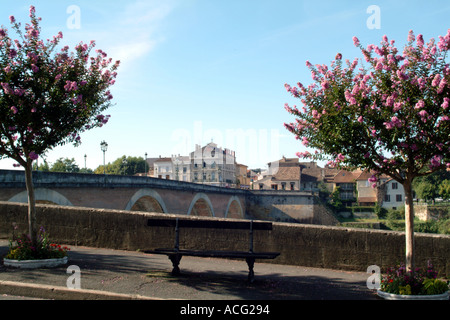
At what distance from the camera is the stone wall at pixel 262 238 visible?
8.91m

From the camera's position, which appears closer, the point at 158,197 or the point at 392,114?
the point at 392,114

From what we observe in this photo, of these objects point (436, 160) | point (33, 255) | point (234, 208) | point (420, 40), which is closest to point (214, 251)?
point (33, 255)

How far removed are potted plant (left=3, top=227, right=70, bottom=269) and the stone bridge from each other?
1135 cm

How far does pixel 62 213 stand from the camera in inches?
451

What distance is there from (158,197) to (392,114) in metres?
27.1

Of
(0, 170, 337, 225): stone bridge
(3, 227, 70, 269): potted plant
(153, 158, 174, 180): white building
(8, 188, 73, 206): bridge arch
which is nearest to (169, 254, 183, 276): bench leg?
(3, 227, 70, 269): potted plant

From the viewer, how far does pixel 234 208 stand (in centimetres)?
5938

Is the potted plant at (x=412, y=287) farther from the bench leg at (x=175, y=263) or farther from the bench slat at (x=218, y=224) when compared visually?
the bench leg at (x=175, y=263)

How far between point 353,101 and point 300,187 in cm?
8336

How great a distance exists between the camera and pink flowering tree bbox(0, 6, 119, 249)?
865 cm

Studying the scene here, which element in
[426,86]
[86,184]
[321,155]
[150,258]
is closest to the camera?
[426,86]

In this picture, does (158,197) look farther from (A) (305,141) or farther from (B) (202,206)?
(A) (305,141)

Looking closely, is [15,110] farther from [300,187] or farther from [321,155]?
[300,187]
